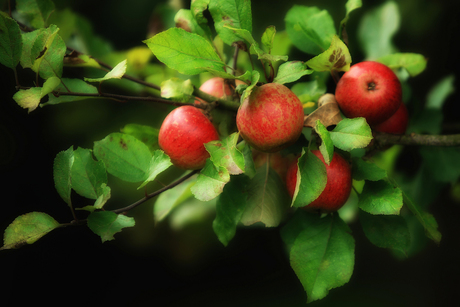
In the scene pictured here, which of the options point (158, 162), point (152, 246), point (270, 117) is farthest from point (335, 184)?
point (152, 246)

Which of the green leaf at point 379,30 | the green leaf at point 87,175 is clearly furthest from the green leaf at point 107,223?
the green leaf at point 379,30

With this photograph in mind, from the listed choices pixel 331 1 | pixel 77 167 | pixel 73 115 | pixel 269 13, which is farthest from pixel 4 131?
pixel 331 1

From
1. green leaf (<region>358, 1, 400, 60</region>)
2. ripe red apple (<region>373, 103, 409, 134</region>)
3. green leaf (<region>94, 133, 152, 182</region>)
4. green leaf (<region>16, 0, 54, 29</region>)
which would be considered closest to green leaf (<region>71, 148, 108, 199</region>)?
green leaf (<region>94, 133, 152, 182</region>)

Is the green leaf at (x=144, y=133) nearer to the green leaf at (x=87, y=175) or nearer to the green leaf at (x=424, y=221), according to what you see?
the green leaf at (x=87, y=175)

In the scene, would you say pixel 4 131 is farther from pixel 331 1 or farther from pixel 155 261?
pixel 331 1

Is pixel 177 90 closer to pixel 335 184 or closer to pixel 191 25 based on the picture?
pixel 191 25

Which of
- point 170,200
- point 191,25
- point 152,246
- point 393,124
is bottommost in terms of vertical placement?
point 152,246

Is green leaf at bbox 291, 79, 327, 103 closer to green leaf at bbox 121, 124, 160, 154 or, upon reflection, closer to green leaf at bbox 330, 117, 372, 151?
green leaf at bbox 330, 117, 372, 151
